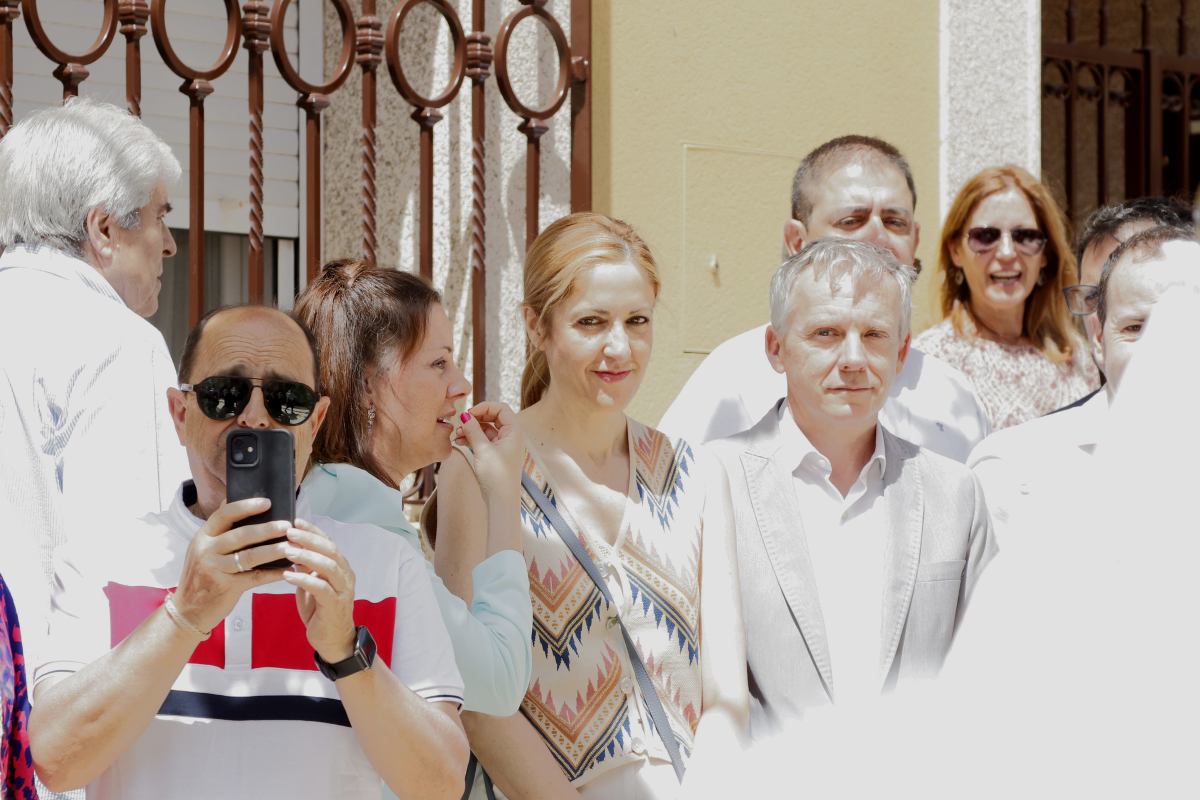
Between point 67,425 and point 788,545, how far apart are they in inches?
55.2

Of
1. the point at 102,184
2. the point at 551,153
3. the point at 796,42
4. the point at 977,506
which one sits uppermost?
the point at 796,42

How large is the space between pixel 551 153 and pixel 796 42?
1151 millimetres

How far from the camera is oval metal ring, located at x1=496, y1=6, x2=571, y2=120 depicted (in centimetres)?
486

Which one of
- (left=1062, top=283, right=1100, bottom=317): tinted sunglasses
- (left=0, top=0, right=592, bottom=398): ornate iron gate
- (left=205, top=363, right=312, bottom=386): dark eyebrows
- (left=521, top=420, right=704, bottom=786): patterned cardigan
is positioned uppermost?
(left=0, top=0, right=592, bottom=398): ornate iron gate

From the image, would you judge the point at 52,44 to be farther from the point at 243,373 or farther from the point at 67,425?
the point at 243,373

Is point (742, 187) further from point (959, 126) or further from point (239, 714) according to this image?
point (239, 714)

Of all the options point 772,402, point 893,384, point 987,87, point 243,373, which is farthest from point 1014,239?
point 243,373

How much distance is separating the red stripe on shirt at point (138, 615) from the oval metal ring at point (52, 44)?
8.21 feet

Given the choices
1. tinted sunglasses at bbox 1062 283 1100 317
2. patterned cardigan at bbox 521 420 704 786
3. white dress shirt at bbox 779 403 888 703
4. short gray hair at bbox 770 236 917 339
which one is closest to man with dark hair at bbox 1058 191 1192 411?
tinted sunglasses at bbox 1062 283 1100 317

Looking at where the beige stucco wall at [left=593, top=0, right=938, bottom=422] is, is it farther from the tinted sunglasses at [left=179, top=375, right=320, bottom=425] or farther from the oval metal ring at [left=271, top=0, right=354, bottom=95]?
the tinted sunglasses at [left=179, top=375, right=320, bottom=425]

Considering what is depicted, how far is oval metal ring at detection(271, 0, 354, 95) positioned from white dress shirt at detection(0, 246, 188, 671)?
69.7 inches

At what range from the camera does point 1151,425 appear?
729 millimetres

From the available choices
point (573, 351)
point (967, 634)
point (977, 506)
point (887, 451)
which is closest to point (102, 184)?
point (573, 351)

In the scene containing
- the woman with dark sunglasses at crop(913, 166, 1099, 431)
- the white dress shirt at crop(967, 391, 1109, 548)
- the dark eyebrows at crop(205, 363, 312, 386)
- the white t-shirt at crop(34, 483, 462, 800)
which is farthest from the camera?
the woman with dark sunglasses at crop(913, 166, 1099, 431)
